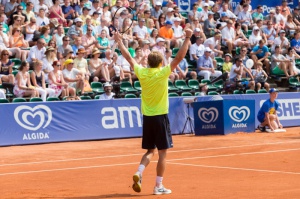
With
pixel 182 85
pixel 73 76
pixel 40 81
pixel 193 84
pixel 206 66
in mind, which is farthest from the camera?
pixel 206 66

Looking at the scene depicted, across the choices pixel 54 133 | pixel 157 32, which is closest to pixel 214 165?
pixel 54 133

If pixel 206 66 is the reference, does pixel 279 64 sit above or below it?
below

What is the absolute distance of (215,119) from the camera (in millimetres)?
22234

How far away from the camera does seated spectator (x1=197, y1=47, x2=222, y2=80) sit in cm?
2622

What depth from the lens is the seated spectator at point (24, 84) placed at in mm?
20609

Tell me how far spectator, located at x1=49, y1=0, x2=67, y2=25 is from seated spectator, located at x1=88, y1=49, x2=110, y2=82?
7.11 ft

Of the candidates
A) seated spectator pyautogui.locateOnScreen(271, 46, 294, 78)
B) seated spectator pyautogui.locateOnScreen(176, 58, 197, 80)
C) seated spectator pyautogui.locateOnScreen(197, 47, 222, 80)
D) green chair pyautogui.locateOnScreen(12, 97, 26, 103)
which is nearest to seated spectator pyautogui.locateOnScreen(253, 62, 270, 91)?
seated spectator pyautogui.locateOnScreen(271, 46, 294, 78)

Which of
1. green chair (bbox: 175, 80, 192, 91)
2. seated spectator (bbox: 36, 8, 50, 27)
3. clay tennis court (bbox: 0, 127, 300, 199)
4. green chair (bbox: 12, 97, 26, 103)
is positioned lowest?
clay tennis court (bbox: 0, 127, 300, 199)

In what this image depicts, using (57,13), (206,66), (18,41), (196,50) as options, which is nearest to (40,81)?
(18,41)

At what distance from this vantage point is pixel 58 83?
21.5 meters

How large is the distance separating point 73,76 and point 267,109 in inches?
239

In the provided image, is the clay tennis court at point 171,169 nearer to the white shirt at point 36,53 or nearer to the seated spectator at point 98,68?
the seated spectator at point 98,68

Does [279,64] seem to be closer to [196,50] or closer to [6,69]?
[196,50]

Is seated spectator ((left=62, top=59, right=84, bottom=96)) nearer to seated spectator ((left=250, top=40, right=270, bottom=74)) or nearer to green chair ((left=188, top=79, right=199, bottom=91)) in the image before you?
green chair ((left=188, top=79, right=199, bottom=91))
